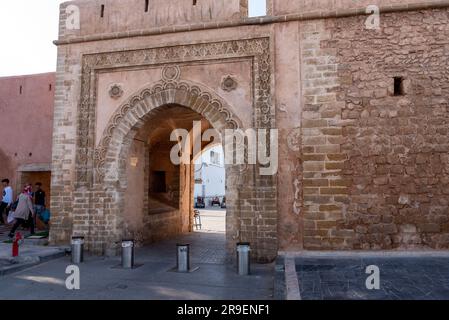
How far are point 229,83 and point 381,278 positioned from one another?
449 centimetres

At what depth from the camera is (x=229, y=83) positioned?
287 inches

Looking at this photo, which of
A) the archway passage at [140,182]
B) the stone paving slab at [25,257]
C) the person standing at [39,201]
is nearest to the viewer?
the stone paving slab at [25,257]

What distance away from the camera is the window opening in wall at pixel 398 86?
6.76 metres

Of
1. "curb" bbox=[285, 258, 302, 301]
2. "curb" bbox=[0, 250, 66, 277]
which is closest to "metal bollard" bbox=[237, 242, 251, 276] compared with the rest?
"curb" bbox=[285, 258, 302, 301]

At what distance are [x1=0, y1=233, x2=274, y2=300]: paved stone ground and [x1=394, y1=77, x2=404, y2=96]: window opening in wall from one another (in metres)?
4.06

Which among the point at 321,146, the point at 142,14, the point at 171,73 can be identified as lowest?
the point at 321,146

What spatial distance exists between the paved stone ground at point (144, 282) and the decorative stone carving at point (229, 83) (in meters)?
3.50

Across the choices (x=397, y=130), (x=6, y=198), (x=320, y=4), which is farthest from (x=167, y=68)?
(x=6, y=198)

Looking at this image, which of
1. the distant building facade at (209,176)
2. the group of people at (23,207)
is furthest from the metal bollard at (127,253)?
the distant building facade at (209,176)

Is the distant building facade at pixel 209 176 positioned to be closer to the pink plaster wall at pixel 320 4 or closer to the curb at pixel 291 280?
the pink plaster wall at pixel 320 4

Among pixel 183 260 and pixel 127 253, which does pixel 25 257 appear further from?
pixel 183 260

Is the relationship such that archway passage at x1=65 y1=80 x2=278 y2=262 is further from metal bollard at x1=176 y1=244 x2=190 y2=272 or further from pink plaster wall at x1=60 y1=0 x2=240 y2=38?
pink plaster wall at x1=60 y1=0 x2=240 y2=38

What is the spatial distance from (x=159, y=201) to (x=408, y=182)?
6.82 m
